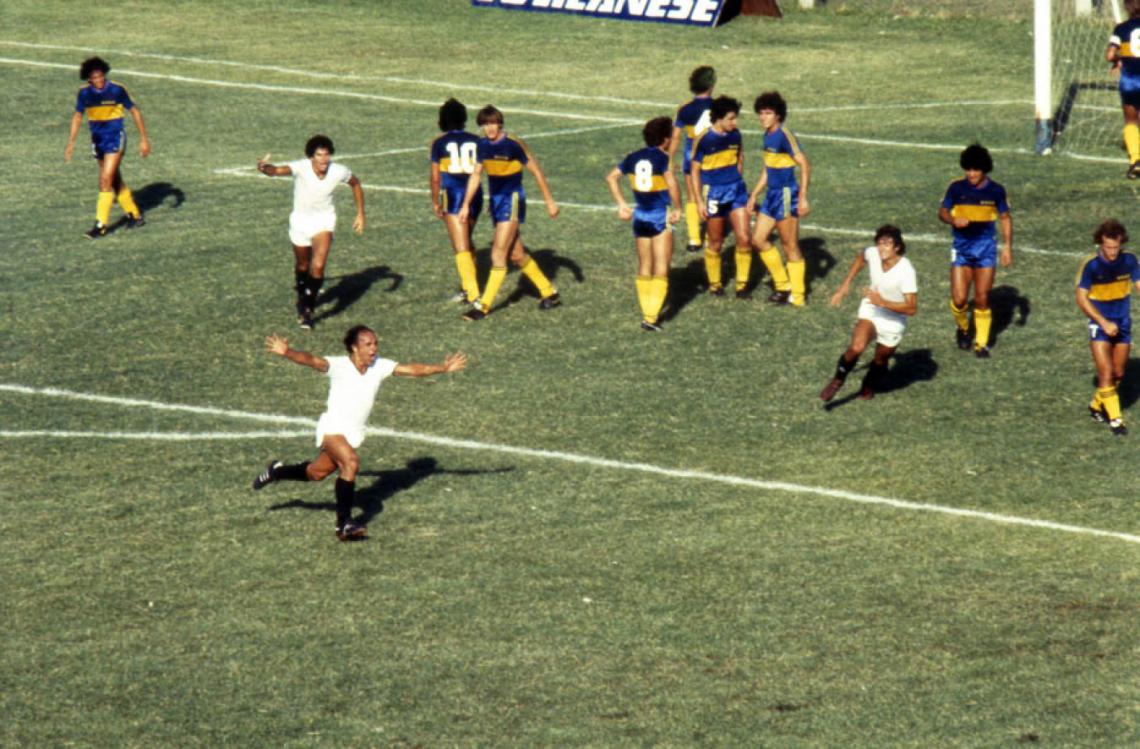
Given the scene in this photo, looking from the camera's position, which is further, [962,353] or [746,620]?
[962,353]

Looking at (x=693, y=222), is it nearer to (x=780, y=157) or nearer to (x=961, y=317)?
(x=780, y=157)

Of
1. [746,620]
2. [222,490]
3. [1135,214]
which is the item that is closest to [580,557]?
[746,620]

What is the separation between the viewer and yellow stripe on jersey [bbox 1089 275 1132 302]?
17.0m

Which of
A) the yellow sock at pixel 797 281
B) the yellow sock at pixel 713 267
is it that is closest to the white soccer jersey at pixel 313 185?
the yellow sock at pixel 713 267

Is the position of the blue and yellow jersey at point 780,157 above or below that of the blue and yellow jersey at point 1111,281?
above

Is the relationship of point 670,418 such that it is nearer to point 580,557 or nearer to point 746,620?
point 580,557

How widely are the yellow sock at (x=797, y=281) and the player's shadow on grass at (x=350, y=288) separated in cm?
457

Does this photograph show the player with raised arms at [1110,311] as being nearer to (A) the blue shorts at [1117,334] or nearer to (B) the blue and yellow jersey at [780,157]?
(A) the blue shorts at [1117,334]

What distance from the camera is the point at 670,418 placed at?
58.1 feet

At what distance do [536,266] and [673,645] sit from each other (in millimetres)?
8985

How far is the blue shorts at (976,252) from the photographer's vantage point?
18875 mm

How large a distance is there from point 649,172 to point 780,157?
163 cm

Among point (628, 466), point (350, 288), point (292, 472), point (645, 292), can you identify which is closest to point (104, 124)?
point (350, 288)

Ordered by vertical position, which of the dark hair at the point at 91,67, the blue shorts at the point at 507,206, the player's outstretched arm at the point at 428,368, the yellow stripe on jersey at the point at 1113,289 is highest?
the dark hair at the point at 91,67
